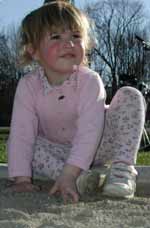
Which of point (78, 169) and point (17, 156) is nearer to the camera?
point (78, 169)

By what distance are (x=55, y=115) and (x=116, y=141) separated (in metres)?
0.22

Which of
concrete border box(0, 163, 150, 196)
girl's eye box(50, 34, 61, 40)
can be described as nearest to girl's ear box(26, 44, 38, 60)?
girl's eye box(50, 34, 61, 40)

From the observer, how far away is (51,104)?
1696 mm

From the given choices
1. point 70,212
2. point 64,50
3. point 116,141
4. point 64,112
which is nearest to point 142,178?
point 116,141

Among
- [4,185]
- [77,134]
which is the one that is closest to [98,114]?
[77,134]

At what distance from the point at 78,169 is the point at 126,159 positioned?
0.16m

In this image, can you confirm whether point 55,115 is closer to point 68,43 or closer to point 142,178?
point 68,43

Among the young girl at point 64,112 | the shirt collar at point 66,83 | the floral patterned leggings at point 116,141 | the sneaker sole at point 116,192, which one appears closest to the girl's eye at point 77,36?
the young girl at point 64,112

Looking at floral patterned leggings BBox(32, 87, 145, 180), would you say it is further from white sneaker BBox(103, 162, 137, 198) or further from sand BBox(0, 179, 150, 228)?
sand BBox(0, 179, 150, 228)

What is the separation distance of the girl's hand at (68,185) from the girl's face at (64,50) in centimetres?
34

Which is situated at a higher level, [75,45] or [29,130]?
[75,45]

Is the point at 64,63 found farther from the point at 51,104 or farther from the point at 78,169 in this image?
the point at 78,169

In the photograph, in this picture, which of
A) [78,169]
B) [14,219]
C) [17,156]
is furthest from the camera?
[17,156]

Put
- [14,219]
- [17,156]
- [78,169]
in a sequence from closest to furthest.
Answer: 1. [14,219]
2. [78,169]
3. [17,156]
